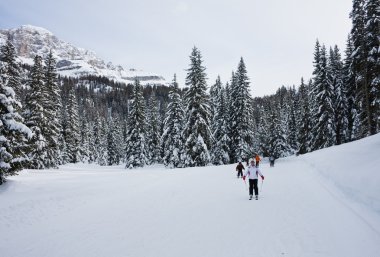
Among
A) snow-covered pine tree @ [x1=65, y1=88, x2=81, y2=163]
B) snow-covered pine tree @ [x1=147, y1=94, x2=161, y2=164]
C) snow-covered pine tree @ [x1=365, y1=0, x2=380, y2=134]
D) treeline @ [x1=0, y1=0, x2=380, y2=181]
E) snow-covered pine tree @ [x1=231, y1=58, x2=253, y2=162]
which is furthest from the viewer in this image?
snow-covered pine tree @ [x1=147, y1=94, x2=161, y2=164]

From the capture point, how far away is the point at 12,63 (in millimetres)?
28766

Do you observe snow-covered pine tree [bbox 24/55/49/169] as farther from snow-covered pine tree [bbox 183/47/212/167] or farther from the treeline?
snow-covered pine tree [bbox 183/47/212/167]

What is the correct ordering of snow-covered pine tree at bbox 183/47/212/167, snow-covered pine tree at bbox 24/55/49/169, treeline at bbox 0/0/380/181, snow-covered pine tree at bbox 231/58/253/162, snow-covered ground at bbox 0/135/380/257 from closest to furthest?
snow-covered ground at bbox 0/135/380/257, treeline at bbox 0/0/380/181, snow-covered pine tree at bbox 24/55/49/169, snow-covered pine tree at bbox 183/47/212/167, snow-covered pine tree at bbox 231/58/253/162

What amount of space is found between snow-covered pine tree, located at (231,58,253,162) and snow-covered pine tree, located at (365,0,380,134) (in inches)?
624

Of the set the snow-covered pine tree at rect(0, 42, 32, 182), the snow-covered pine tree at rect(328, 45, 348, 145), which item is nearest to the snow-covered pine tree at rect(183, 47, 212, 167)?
the snow-covered pine tree at rect(328, 45, 348, 145)

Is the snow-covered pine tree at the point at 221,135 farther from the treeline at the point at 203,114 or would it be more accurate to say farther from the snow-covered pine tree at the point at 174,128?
the snow-covered pine tree at the point at 174,128

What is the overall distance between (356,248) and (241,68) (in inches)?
1495

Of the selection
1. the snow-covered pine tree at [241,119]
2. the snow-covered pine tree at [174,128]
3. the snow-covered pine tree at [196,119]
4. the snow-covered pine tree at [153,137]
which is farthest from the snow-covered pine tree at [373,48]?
the snow-covered pine tree at [153,137]

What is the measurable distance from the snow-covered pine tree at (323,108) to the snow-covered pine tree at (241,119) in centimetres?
963

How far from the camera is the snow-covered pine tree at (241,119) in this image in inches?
1560

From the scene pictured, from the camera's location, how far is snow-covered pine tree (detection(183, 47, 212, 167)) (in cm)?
3378

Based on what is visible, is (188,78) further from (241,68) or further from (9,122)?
(9,122)

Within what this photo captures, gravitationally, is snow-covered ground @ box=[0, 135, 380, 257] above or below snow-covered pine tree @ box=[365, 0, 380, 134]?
below

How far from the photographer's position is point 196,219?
9500 millimetres
